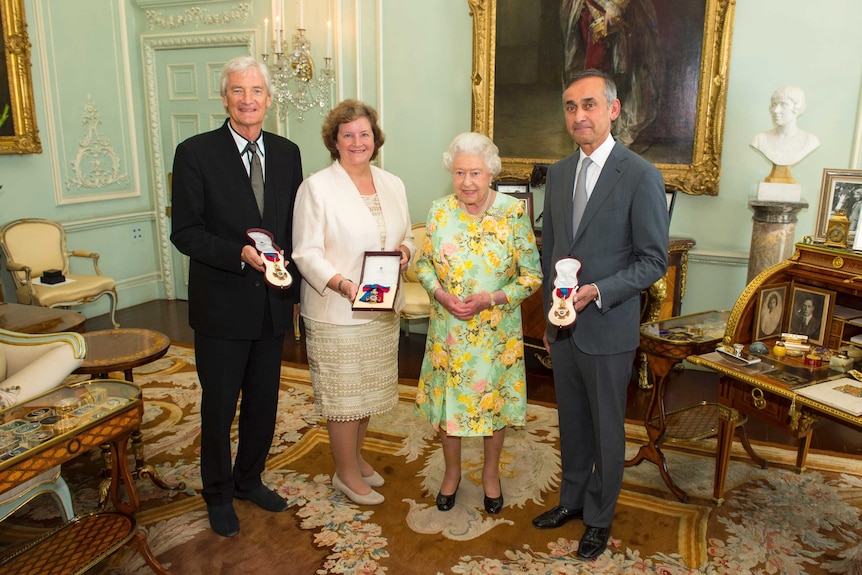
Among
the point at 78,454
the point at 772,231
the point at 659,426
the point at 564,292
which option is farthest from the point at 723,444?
the point at 78,454

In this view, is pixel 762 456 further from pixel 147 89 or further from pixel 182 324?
pixel 147 89

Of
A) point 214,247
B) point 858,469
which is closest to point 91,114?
point 214,247

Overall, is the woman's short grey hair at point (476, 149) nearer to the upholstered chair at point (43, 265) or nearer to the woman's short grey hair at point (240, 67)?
the woman's short grey hair at point (240, 67)

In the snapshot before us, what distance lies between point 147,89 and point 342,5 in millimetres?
2438

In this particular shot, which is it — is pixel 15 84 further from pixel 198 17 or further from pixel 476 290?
pixel 476 290

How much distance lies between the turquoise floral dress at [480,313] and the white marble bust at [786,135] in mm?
2345

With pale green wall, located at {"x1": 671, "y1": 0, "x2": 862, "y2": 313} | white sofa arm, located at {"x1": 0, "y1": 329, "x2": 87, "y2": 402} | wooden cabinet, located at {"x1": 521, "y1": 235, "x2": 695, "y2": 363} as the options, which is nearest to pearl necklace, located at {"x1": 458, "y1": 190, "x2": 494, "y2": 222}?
white sofa arm, located at {"x1": 0, "y1": 329, "x2": 87, "y2": 402}

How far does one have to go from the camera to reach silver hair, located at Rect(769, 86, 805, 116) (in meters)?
4.12

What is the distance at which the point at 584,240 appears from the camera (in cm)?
255

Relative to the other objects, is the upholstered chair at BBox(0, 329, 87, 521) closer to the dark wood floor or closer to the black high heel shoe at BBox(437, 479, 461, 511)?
the black high heel shoe at BBox(437, 479, 461, 511)

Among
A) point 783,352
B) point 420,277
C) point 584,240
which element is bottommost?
point 783,352

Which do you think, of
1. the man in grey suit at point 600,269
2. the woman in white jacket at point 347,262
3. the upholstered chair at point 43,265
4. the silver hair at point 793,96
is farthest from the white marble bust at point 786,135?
the upholstered chair at point 43,265

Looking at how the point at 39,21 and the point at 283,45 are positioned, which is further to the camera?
the point at 39,21

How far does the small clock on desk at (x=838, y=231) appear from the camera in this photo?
291 centimetres
